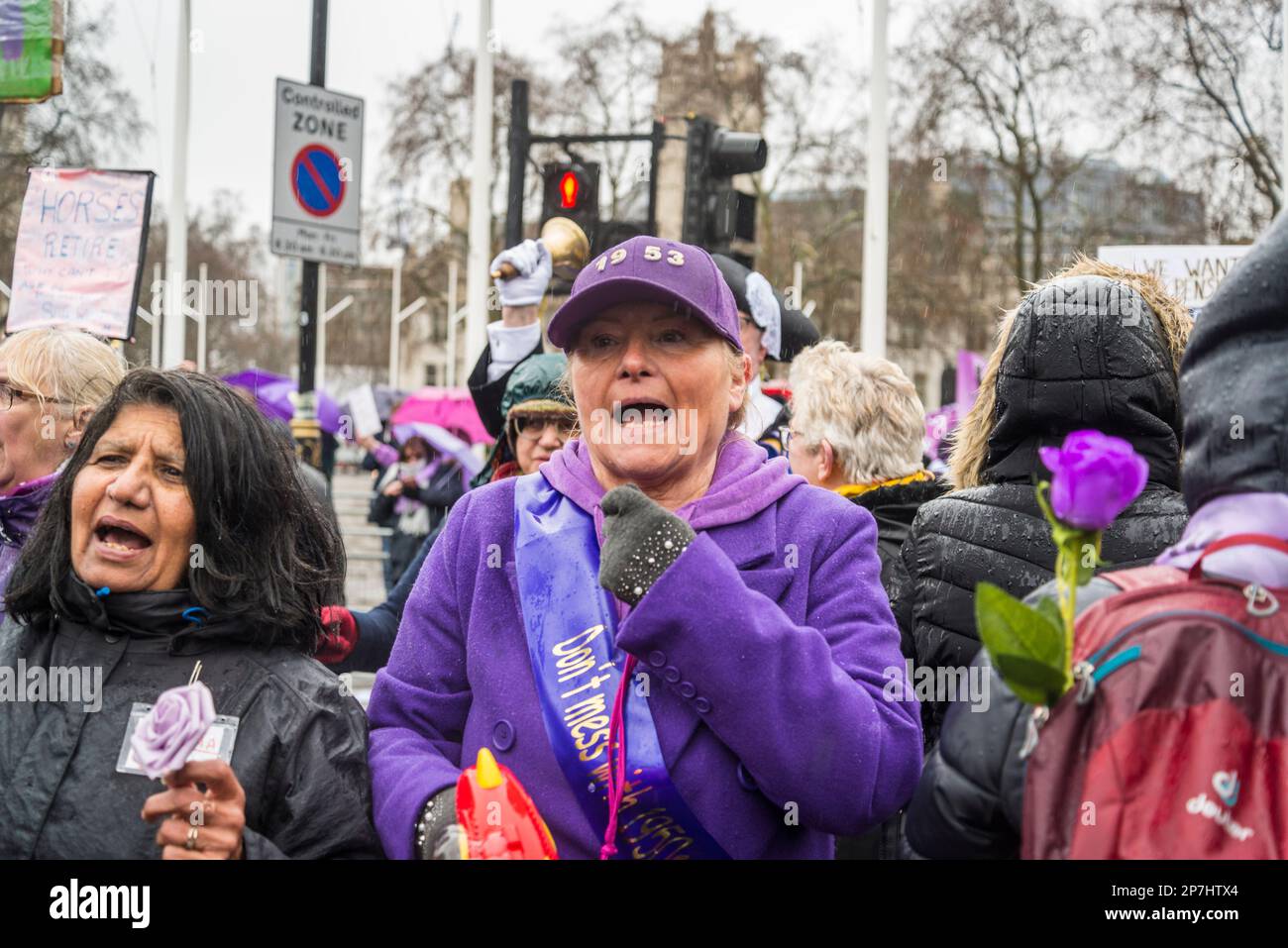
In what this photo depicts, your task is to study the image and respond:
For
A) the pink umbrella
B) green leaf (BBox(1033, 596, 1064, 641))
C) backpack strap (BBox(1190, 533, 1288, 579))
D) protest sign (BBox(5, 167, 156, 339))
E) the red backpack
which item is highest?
protest sign (BBox(5, 167, 156, 339))

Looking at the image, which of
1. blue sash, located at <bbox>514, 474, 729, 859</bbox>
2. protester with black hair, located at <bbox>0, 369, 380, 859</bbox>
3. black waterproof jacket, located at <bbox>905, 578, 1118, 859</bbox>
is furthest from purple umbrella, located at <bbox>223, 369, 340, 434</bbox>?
black waterproof jacket, located at <bbox>905, 578, 1118, 859</bbox>

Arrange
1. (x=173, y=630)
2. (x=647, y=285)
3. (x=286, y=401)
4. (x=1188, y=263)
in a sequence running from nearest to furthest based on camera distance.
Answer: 1. (x=647, y=285)
2. (x=173, y=630)
3. (x=1188, y=263)
4. (x=286, y=401)

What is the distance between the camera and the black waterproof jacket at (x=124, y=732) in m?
2.51

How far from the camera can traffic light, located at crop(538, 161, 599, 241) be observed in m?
10.3

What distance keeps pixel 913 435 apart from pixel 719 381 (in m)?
1.73

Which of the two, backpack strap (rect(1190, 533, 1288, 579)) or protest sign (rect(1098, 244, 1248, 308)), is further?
protest sign (rect(1098, 244, 1248, 308))

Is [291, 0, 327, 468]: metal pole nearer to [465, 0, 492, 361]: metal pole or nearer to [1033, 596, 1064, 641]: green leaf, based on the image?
[465, 0, 492, 361]: metal pole

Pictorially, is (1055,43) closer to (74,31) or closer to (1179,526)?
(74,31)

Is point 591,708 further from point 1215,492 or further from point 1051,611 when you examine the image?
point 1215,492

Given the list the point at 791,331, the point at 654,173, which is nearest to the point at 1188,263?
the point at 791,331

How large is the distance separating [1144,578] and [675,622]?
2.35 ft

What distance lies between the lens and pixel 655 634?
7.33 feet

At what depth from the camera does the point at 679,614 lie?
87.4 inches

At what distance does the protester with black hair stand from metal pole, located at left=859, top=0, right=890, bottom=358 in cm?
1188
